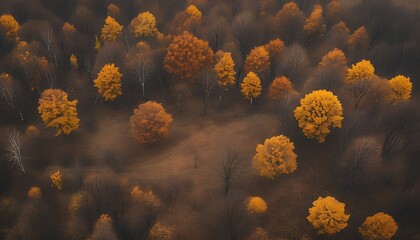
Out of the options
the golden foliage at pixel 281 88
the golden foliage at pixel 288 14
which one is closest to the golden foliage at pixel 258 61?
the golden foliage at pixel 281 88

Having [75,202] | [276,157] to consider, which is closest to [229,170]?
[276,157]

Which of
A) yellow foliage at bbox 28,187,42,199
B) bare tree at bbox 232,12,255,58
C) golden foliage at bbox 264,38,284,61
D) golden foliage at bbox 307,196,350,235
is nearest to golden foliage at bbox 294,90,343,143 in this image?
golden foliage at bbox 307,196,350,235

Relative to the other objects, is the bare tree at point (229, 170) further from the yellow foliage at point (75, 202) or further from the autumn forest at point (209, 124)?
the yellow foliage at point (75, 202)

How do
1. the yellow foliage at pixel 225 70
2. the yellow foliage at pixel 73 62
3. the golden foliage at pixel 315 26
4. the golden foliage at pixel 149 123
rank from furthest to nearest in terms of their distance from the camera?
the golden foliage at pixel 315 26 < the yellow foliage at pixel 73 62 < the yellow foliage at pixel 225 70 < the golden foliage at pixel 149 123

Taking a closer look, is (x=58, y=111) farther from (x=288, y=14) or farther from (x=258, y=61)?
(x=288, y=14)

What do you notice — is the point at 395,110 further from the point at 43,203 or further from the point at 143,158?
the point at 43,203

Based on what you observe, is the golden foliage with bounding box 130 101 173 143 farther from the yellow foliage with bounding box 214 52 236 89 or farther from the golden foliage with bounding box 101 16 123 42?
the golden foliage with bounding box 101 16 123 42
